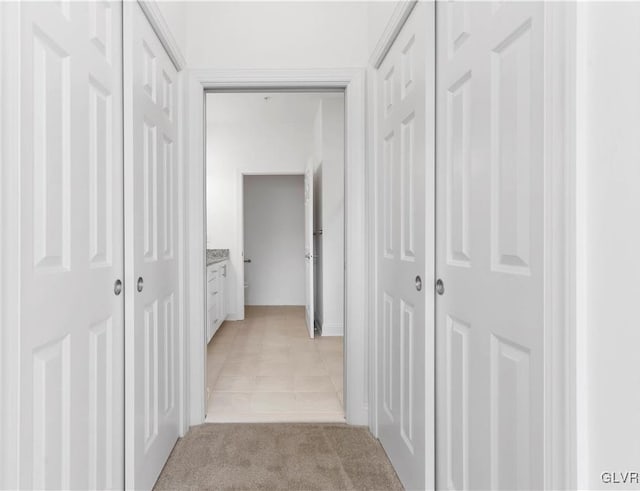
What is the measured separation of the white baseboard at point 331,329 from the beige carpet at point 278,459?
253 centimetres

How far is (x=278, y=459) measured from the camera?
2.19 metres

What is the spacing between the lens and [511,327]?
111 centimetres

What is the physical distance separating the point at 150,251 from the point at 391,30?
140 centimetres

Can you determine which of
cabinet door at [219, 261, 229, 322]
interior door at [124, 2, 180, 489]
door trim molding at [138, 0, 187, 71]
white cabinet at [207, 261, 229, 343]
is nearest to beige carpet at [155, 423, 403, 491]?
interior door at [124, 2, 180, 489]

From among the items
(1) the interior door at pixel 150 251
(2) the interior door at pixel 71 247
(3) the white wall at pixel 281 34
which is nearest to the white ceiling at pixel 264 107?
(3) the white wall at pixel 281 34

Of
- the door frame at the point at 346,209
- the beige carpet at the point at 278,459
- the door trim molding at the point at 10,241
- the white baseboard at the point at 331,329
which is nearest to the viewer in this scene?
the door trim molding at the point at 10,241

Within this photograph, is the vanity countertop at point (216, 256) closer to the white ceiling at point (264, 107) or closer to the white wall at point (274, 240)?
the white wall at point (274, 240)

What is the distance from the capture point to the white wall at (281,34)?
2.55 meters

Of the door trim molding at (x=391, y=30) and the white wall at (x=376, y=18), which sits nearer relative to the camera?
the door trim molding at (x=391, y=30)
